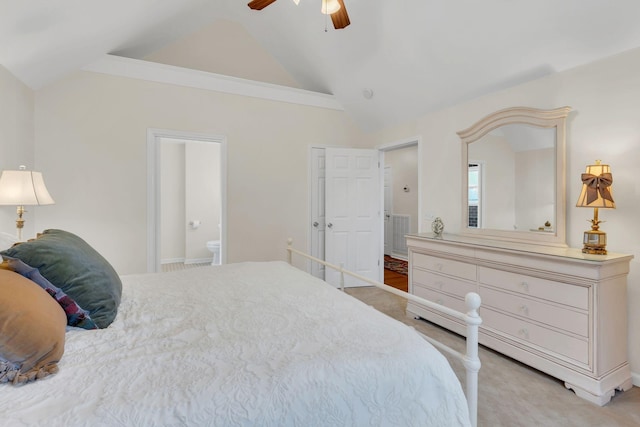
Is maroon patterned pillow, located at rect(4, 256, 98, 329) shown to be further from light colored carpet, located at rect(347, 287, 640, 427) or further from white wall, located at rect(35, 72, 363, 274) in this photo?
white wall, located at rect(35, 72, 363, 274)

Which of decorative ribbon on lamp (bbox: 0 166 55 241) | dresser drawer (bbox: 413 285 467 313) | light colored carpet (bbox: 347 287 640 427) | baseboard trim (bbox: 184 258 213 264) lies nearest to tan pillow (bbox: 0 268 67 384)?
decorative ribbon on lamp (bbox: 0 166 55 241)

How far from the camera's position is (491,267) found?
2516mm

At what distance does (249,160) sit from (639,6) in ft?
11.7

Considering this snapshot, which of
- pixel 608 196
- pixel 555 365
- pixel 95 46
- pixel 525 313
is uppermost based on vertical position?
pixel 95 46

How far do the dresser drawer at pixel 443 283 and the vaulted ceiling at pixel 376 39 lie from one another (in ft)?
6.02

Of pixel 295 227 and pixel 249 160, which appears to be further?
pixel 295 227

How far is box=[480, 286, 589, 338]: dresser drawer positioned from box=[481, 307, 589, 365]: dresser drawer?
2.0 inches

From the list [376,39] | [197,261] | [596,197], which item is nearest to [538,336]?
[596,197]

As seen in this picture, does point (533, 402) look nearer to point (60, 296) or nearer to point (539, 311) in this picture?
point (539, 311)

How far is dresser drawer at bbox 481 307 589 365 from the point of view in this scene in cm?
199

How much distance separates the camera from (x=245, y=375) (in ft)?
2.99

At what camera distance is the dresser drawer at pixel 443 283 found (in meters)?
2.73

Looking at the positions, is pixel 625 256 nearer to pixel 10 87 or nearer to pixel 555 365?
pixel 555 365

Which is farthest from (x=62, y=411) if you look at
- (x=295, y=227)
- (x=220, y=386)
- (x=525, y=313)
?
(x=295, y=227)
